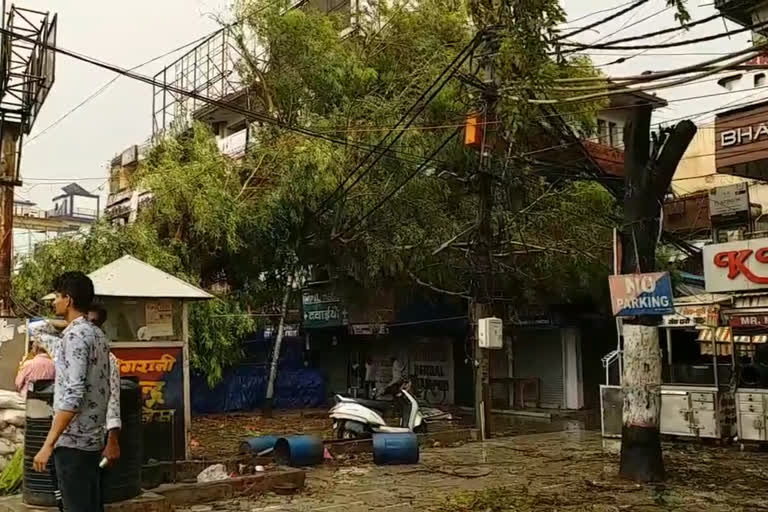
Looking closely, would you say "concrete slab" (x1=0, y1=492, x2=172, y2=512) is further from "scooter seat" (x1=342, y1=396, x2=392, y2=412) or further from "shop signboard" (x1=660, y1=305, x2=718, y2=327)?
"shop signboard" (x1=660, y1=305, x2=718, y2=327)

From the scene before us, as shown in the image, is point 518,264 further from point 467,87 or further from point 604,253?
point 467,87

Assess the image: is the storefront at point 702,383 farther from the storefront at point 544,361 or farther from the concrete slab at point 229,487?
the concrete slab at point 229,487

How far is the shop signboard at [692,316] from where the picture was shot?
43.9 ft

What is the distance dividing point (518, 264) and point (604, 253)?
204 centimetres

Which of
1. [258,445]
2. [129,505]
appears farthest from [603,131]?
[129,505]

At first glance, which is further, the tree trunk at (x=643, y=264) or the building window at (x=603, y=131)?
the building window at (x=603, y=131)

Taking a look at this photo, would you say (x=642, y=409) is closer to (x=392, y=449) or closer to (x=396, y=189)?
(x=392, y=449)

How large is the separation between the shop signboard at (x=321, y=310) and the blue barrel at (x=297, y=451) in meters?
10.2

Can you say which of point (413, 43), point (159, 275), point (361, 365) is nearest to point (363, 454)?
point (159, 275)

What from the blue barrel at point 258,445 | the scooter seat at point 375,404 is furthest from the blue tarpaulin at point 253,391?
the blue barrel at point 258,445

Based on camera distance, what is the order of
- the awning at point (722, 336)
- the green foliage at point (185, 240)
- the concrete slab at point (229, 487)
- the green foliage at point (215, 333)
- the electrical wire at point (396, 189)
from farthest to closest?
the green foliage at point (215, 333) < the electrical wire at point (396, 189) < the green foliage at point (185, 240) < the awning at point (722, 336) < the concrete slab at point (229, 487)

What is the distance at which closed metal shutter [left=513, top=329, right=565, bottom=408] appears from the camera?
21641 mm

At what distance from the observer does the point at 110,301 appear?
9.94m

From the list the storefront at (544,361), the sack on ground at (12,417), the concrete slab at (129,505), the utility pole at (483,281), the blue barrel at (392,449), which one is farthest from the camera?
the storefront at (544,361)
